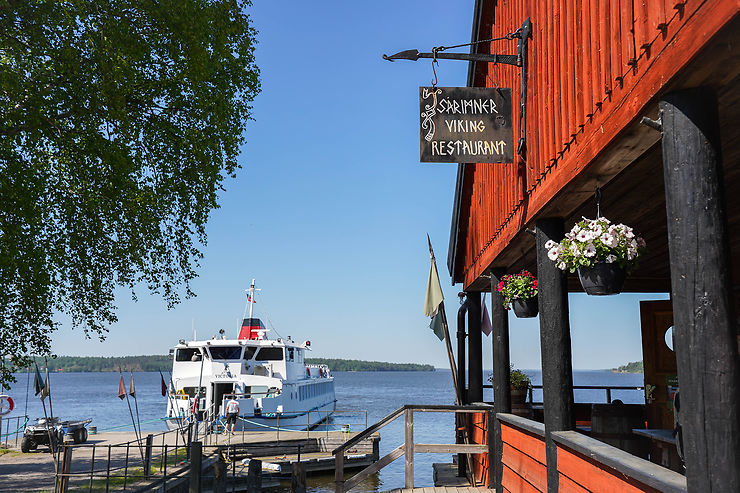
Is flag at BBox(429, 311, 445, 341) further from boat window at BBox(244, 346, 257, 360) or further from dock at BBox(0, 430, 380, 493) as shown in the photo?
boat window at BBox(244, 346, 257, 360)

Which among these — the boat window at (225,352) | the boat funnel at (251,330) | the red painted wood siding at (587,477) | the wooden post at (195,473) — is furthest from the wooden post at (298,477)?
the boat funnel at (251,330)

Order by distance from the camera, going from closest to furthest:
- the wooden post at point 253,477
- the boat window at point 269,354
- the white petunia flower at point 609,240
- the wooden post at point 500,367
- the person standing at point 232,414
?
the white petunia flower at point 609,240 → the wooden post at point 500,367 → the wooden post at point 253,477 → the person standing at point 232,414 → the boat window at point 269,354

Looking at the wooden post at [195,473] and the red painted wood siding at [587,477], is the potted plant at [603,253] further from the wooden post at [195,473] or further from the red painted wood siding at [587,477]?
the wooden post at [195,473]

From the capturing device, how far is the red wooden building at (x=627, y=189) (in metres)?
3.04

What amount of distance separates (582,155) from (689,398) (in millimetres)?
2045

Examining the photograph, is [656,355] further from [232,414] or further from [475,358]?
[232,414]

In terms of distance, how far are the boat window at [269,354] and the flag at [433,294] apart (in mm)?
22807

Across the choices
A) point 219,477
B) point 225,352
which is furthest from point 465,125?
point 225,352

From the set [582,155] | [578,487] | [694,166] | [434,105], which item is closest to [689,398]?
[694,166]

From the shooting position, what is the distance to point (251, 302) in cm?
3803

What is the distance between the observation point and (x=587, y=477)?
4922 millimetres

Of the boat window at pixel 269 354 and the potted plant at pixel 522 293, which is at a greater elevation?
the potted plant at pixel 522 293

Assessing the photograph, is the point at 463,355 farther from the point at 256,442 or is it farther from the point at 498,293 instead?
the point at 256,442

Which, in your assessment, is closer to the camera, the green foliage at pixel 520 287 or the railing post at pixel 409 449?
the green foliage at pixel 520 287
